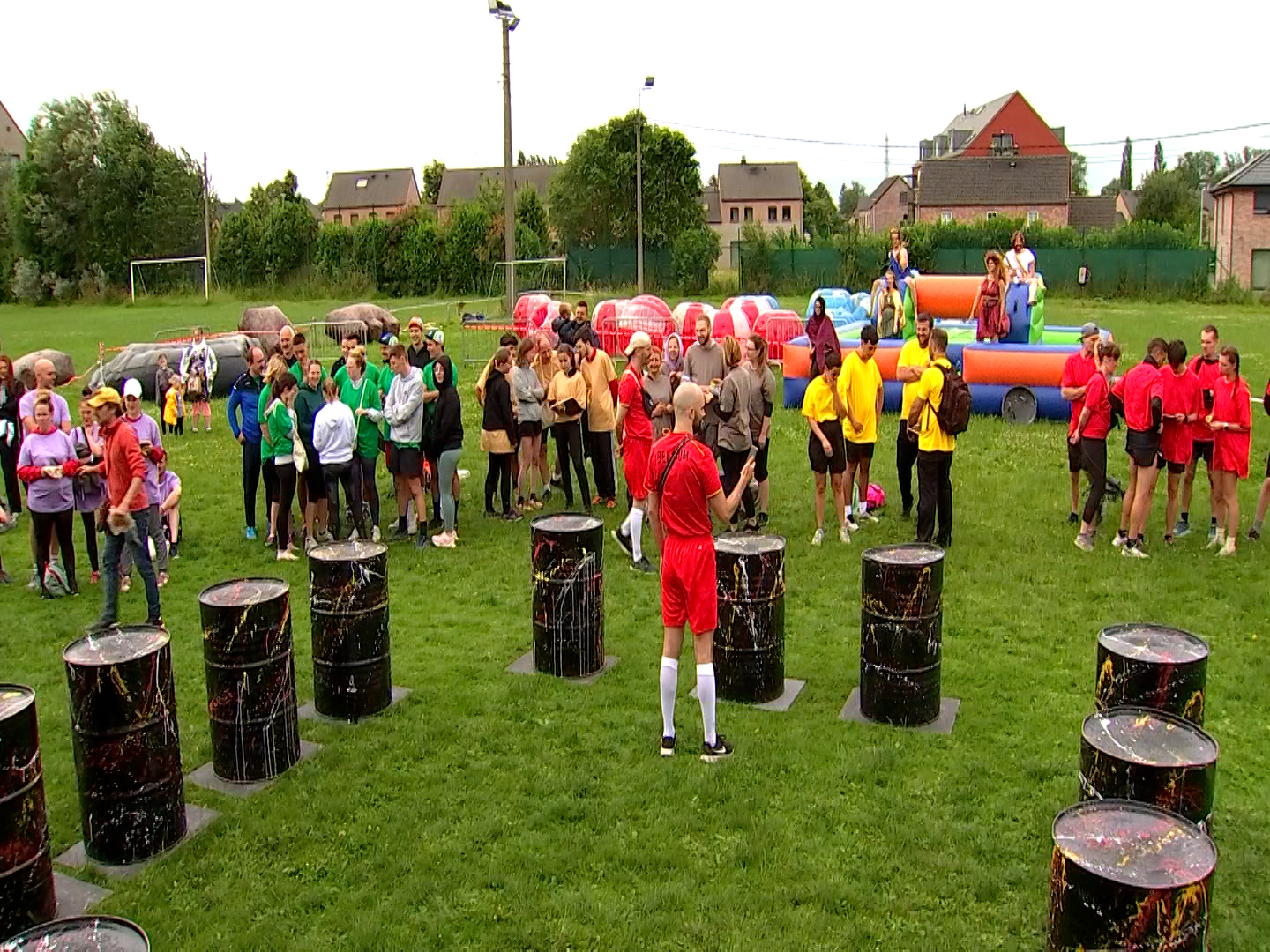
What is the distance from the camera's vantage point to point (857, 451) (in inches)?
430

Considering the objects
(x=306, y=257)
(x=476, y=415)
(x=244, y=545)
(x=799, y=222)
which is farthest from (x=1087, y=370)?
(x=799, y=222)

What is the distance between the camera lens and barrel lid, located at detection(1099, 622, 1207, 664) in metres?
5.77

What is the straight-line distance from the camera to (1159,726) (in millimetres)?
5129

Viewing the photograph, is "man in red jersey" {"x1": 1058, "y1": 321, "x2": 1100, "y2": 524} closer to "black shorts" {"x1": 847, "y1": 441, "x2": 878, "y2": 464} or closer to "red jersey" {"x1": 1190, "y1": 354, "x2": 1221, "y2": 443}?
"red jersey" {"x1": 1190, "y1": 354, "x2": 1221, "y2": 443}

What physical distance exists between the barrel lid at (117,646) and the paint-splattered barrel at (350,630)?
3.93ft

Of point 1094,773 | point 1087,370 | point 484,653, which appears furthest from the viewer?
point 1087,370

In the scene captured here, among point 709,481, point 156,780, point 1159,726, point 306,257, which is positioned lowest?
point 156,780

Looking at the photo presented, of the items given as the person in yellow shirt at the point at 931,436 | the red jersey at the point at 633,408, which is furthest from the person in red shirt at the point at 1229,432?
the red jersey at the point at 633,408

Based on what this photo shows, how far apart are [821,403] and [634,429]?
1833 millimetres

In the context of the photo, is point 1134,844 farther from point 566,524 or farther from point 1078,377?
point 1078,377

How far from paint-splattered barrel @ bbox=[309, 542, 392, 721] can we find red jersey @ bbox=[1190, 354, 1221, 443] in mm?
7578

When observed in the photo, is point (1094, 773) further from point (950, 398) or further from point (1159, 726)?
point (950, 398)

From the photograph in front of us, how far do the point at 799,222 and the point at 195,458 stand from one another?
77.1m

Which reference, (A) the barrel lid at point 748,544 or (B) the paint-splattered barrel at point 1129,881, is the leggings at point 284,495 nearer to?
(A) the barrel lid at point 748,544
